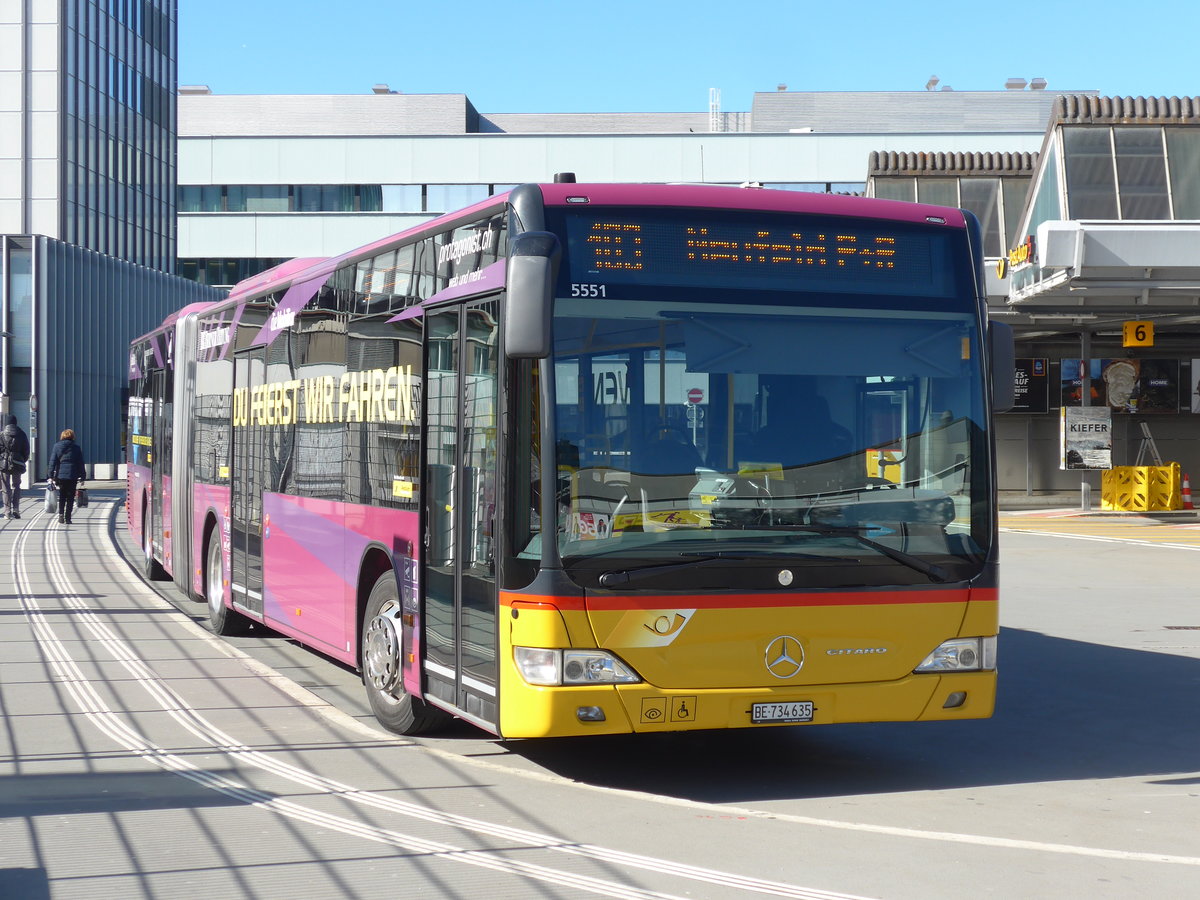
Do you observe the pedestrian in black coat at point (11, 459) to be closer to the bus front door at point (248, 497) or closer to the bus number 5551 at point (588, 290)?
the bus front door at point (248, 497)

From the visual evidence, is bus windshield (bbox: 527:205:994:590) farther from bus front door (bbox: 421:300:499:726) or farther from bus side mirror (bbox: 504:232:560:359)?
bus front door (bbox: 421:300:499:726)

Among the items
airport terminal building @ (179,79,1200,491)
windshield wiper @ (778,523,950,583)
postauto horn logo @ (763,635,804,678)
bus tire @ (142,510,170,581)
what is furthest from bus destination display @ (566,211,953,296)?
bus tire @ (142,510,170,581)

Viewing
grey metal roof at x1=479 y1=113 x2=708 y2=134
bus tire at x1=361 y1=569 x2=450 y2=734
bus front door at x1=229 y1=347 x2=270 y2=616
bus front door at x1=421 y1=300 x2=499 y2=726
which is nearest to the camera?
bus front door at x1=421 y1=300 x2=499 y2=726

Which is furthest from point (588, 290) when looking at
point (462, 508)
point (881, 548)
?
point (881, 548)

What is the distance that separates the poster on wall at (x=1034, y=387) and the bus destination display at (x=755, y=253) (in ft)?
84.7

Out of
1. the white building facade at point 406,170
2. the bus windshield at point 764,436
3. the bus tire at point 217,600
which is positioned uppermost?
the white building facade at point 406,170

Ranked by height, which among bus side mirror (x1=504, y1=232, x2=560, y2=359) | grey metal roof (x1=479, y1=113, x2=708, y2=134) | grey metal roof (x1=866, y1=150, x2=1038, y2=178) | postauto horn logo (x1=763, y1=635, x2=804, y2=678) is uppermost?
grey metal roof (x1=479, y1=113, x2=708, y2=134)

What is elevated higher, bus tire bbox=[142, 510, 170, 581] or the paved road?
bus tire bbox=[142, 510, 170, 581]

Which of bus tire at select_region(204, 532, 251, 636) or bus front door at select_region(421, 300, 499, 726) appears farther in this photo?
bus tire at select_region(204, 532, 251, 636)

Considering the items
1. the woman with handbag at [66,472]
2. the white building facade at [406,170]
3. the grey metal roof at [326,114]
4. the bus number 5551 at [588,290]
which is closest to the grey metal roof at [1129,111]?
the woman with handbag at [66,472]

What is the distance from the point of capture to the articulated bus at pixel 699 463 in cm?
686

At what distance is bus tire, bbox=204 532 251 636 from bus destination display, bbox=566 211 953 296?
683cm

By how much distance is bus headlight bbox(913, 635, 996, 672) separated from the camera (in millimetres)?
7375

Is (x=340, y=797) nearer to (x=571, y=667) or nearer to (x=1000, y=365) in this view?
(x=571, y=667)
